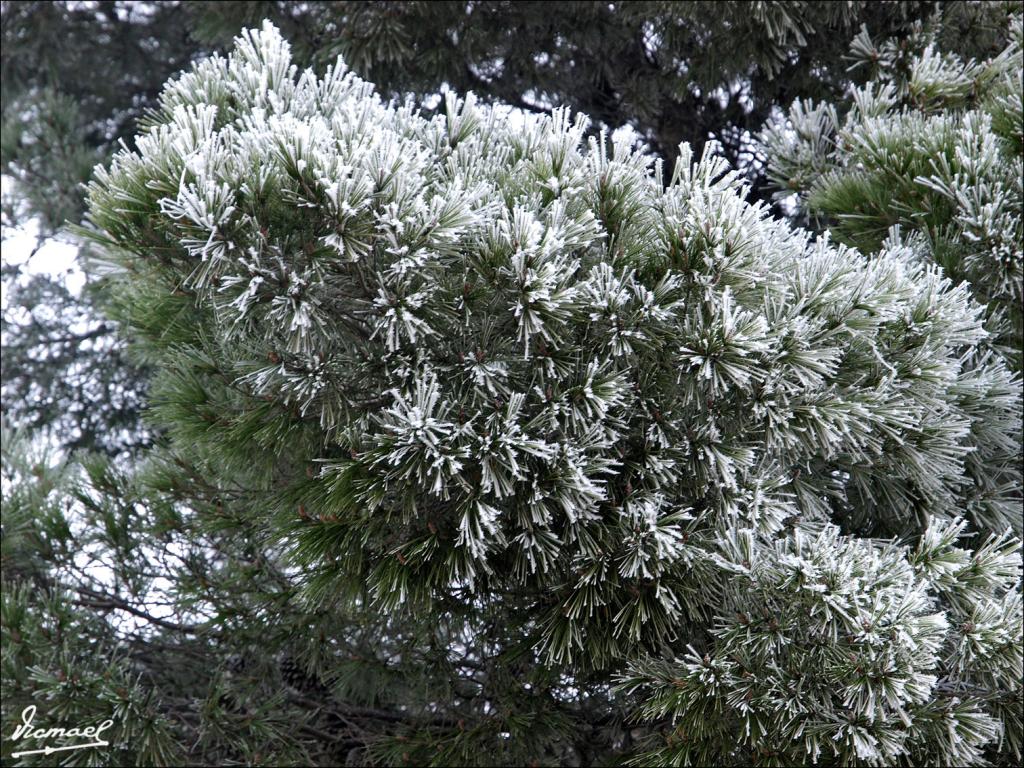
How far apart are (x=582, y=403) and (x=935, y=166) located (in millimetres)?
917

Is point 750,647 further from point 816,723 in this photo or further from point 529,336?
point 529,336

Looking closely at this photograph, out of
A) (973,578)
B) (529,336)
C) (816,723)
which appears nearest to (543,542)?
(529,336)

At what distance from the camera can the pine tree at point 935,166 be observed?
1811 mm

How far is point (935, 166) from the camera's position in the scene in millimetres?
1825

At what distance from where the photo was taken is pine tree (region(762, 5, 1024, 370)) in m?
1.81

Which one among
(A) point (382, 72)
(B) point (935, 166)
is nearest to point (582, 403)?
(B) point (935, 166)

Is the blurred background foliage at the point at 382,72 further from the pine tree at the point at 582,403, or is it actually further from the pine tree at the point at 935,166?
the pine tree at the point at 582,403

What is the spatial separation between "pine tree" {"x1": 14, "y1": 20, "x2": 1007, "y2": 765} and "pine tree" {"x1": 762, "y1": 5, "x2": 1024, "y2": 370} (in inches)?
9.8

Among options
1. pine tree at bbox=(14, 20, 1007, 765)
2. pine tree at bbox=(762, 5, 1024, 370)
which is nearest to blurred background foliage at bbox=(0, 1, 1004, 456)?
pine tree at bbox=(762, 5, 1024, 370)

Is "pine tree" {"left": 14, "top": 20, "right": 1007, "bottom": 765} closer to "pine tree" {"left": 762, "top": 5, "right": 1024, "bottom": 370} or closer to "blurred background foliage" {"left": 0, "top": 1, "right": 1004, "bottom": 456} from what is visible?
"pine tree" {"left": 762, "top": 5, "right": 1024, "bottom": 370}

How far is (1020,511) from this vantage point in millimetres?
1838

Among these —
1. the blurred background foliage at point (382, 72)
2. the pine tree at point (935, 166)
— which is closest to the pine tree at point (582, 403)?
the pine tree at point (935, 166)

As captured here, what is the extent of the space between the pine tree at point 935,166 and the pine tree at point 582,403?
249mm

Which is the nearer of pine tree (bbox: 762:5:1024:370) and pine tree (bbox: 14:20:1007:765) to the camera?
pine tree (bbox: 14:20:1007:765)
